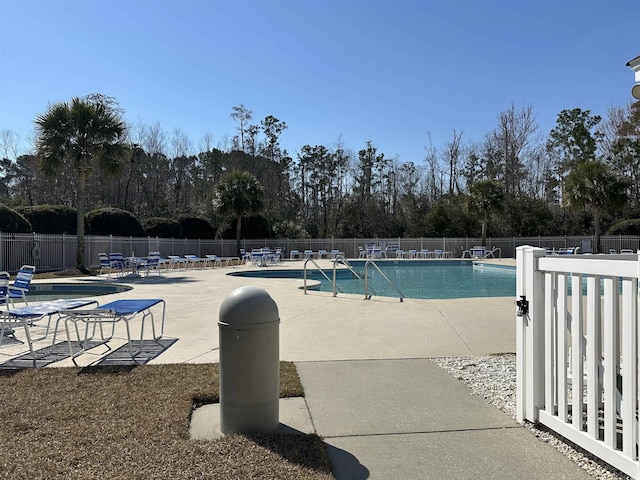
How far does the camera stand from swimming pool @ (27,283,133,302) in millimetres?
13000

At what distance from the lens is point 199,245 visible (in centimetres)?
3020

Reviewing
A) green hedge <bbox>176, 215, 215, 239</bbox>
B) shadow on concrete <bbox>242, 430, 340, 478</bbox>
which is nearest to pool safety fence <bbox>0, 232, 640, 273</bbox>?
green hedge <bbox>176, 215, 215, 239</bbox>

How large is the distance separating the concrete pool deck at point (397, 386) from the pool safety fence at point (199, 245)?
45.4ft

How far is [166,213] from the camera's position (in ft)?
132

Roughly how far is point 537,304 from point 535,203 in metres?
36.0

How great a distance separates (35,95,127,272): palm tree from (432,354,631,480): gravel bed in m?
17.0

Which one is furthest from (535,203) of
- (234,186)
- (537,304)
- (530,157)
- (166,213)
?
(537,304)

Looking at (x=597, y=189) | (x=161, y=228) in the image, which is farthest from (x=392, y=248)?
(x=161, y=228)

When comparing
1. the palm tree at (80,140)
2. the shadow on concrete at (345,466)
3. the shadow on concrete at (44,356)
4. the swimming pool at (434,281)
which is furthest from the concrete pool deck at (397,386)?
the palm tree at (80,140)

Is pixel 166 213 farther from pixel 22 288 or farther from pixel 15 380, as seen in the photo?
pixel 15 380

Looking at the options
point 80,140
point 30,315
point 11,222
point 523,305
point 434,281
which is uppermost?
point 80,140

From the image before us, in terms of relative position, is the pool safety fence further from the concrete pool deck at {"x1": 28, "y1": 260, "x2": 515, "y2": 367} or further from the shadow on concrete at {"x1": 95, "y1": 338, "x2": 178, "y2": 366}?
the shadow on concrete at {"x1": 95, "y1": 338, "x2": 178, "y2": 366}

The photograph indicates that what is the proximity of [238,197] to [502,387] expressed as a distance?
2623 cm

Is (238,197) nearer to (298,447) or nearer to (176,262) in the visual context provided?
(176,262)
